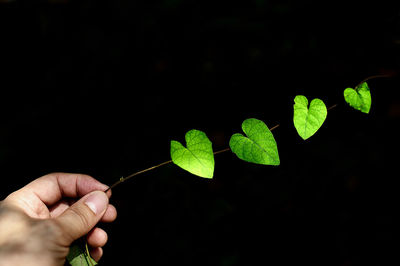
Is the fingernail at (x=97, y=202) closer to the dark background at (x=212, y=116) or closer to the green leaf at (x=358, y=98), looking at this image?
the dark background at (x=212, y=116)

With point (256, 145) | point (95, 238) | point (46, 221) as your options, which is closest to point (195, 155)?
point (256, 145)

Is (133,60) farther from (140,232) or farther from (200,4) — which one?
(140,232)

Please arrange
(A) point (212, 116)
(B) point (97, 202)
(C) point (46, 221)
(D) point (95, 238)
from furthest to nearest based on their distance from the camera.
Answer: (A) point (212, 116) → (D) point (95, 238) → (B) point (97, 202) → (C) point (46, 221)

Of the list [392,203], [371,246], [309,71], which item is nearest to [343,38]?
[309,71]

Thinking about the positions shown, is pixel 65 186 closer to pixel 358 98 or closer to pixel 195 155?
pixel 195 155

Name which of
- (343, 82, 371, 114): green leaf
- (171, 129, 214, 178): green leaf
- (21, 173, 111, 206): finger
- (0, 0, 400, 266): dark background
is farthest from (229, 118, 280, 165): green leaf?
(0, 0, 400, 266): dark background
